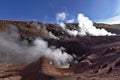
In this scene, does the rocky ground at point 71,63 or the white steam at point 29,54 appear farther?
the white steam at point 29,54

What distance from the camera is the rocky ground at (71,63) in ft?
79.0

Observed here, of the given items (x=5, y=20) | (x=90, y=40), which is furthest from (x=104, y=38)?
(x=5, y=20)

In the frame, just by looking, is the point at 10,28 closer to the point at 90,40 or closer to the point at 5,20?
the point at 5,20

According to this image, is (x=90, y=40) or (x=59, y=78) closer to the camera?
(x=59, y=78)

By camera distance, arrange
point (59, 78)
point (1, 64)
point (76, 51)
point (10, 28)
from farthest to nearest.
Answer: point (10, 28) < point (76, 51) < point (1, 64) < point (59, 78)

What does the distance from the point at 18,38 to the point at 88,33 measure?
23980 mm

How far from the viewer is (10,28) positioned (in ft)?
232

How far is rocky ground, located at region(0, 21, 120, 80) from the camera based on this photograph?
948 inches

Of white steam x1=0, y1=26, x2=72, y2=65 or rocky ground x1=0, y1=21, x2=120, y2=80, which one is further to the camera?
white steam x1=0, y1=26, x2=72, y2=65

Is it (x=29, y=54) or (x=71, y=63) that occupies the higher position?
(x=29, y=54)

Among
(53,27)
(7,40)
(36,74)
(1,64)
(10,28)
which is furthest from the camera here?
(53,27)

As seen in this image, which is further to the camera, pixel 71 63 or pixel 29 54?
pixel 29 54

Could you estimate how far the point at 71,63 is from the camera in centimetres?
3791

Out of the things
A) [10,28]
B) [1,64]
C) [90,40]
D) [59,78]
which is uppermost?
[10,28]
